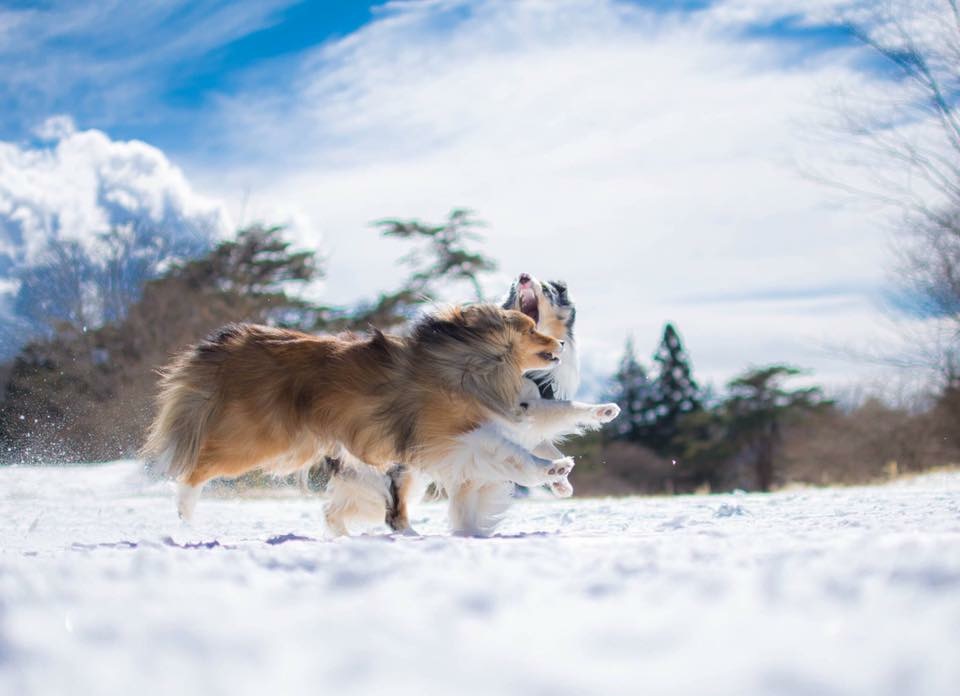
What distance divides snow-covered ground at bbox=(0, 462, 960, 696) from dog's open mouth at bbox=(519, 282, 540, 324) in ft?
10.0

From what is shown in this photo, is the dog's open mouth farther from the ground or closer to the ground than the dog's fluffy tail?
farther from the ground

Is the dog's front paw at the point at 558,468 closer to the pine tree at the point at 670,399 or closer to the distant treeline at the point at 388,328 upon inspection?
the distant treeline at the point at 388,328

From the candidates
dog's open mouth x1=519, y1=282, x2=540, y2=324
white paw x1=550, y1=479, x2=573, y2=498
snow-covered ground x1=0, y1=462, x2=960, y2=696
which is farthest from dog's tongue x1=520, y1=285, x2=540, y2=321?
snow-covered ground x1=0, y1=462, x2=960, y2=696

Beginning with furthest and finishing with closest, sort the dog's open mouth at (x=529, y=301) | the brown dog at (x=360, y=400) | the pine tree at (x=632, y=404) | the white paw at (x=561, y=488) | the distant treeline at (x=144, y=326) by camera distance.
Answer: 1. the pine tree at (x=632, y=404)
2. the distant treeline at (x=144, y=326)
3. the dog's open mouth at (x=529, y=301)
4. the white paw at (x=561, y=488)
5. the brown dog at (x=360, y=400)

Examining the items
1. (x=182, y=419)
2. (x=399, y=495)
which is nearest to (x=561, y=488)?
(x=399, y=495)

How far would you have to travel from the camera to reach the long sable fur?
14.7 feet

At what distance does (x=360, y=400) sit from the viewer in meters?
4.48

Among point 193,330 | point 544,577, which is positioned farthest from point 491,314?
point 193,330

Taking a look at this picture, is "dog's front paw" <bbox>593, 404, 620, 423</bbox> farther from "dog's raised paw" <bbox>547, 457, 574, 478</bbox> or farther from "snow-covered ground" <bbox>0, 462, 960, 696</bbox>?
"snow-covered ground" <bbox>0, 462, 960, 696</bbox>

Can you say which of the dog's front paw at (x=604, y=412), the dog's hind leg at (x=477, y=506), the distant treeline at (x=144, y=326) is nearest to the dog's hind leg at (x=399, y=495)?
the dog's hind leg at (x=477, y=506)

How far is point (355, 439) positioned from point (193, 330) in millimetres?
18414

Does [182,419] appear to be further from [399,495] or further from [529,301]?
[529,301]

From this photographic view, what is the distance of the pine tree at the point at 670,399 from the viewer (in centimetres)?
3134

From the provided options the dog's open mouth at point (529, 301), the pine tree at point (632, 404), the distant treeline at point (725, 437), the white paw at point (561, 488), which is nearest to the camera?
the white paw at point (561, 488)
